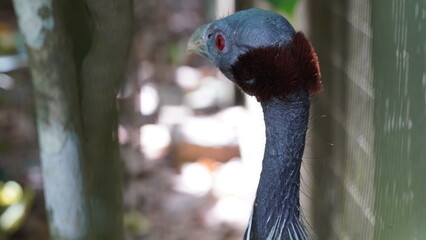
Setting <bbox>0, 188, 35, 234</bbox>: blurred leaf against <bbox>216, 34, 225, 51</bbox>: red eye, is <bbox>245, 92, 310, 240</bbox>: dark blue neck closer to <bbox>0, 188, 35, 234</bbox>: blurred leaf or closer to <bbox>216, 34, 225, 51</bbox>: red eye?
<bbox>216, 34, 225, 51</bbox>: red eye

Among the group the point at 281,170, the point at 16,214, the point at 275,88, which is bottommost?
the point at 16,214

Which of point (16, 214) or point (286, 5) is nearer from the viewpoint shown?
point (286, 5)

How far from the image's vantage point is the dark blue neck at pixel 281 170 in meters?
1.26

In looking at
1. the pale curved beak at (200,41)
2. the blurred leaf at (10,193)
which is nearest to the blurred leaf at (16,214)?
A: the blurred leaf at (10,193)

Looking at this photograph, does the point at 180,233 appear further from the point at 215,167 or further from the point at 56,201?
the point at 56,201

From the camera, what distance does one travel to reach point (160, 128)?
11.0 ft

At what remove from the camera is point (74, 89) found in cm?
111

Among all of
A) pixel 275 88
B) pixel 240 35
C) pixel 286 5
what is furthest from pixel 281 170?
pixel 286 5

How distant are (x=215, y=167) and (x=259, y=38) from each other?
1.91 m

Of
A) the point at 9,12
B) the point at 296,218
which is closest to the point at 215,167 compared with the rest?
the point at 9,12

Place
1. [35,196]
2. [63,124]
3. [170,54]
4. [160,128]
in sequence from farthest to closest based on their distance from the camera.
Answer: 1. [170,54]
2. [160,128]
3. [35,196]
4. [63,124]

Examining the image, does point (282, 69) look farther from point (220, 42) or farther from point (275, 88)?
point (220, 42)

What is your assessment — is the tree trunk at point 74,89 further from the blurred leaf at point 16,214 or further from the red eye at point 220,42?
the blurred leaf at point 16,214

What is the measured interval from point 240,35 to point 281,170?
0.27 metres
